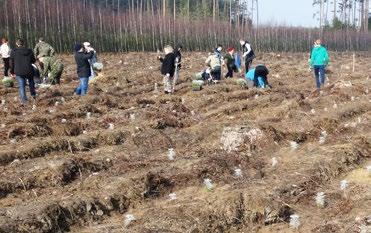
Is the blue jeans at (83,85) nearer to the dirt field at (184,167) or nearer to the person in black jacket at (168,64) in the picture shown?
the dirt field at (184,167)

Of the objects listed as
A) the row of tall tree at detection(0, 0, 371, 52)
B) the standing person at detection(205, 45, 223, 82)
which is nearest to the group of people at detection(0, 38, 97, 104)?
the standing person at detection(205, 45, 223, 82)

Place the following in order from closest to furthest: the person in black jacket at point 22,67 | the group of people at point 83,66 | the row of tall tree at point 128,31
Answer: the person in black jacket at point 22,67, the group of people at point 83,66, the row of tall tree at point 128,31

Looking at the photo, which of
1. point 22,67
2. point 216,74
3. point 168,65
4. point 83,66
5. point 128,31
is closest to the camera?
point 22,67

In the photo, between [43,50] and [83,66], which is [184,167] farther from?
[43,50]

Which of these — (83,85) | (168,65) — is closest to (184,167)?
(83,85)

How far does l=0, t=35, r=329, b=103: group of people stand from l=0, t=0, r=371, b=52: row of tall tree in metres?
12.0

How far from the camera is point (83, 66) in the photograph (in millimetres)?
13391

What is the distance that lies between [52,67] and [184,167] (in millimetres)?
10339

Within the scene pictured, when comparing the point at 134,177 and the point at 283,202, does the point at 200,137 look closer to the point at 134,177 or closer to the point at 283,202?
the point at 134,177

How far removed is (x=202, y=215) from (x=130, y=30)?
34420 millimetres

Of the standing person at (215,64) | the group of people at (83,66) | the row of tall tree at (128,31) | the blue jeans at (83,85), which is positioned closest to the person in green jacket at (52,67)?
the group of people at (83,66)

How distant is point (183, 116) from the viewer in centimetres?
1126

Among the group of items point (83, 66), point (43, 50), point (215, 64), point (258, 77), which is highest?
point (43, 50)

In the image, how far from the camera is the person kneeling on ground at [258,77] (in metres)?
15.1
